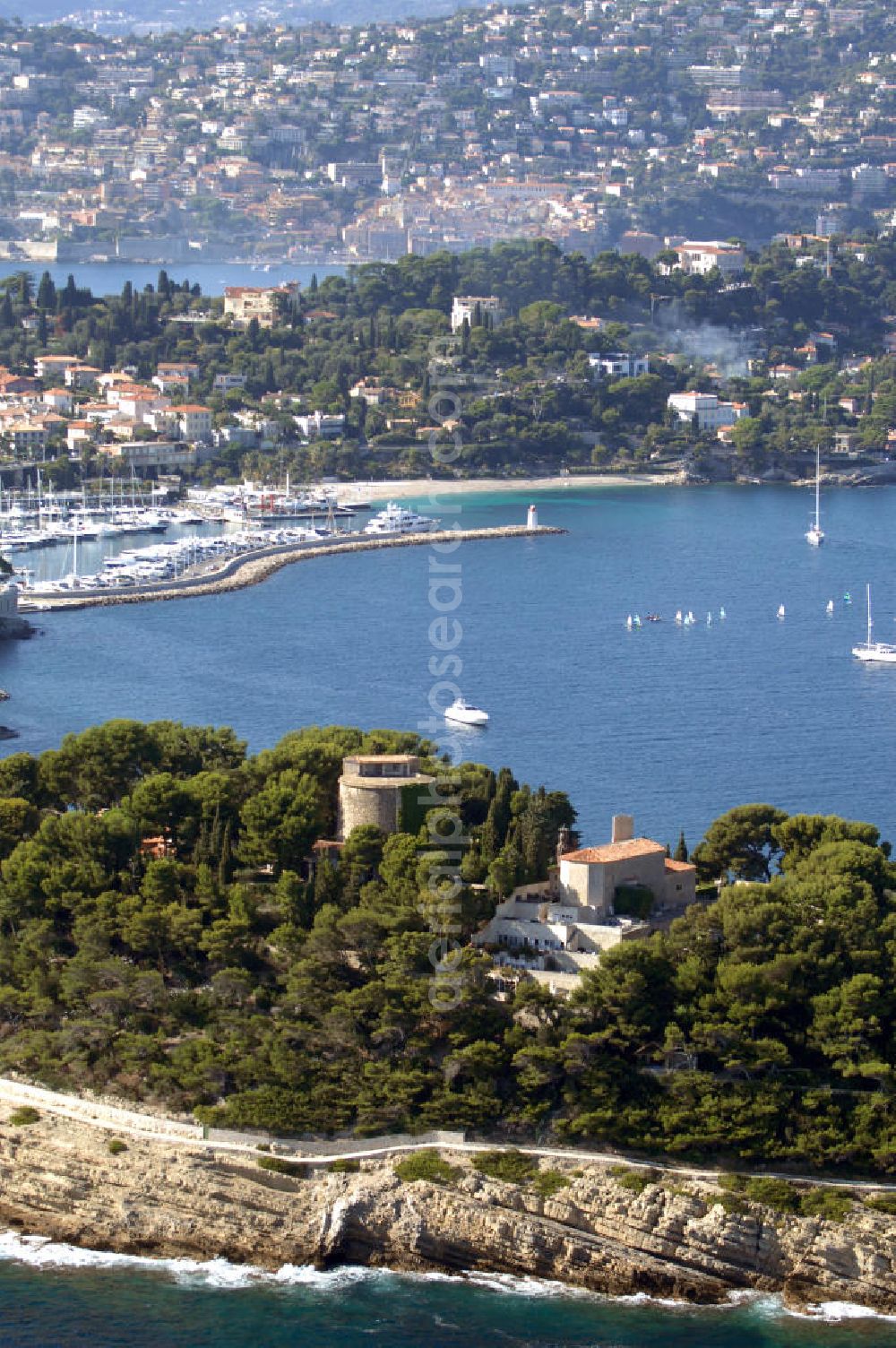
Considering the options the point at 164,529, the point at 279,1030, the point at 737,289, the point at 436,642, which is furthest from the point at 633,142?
the point at 279,1030

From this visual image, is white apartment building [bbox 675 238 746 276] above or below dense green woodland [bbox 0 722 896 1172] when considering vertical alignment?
above

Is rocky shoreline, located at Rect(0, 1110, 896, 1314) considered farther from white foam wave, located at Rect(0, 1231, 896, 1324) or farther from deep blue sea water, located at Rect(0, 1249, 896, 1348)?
deep blue sea water, located at Rect(0, 1249, 896, 1348)

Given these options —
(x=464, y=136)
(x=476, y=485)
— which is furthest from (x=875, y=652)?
(x=464, y=136)

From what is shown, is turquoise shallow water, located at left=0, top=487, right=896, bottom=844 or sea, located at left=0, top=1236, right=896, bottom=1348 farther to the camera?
turquoise shallow water, located at left=0, top=487, right=896, bottom=844

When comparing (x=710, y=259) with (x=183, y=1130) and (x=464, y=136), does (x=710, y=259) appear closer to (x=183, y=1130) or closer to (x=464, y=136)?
(x=464, y=136)

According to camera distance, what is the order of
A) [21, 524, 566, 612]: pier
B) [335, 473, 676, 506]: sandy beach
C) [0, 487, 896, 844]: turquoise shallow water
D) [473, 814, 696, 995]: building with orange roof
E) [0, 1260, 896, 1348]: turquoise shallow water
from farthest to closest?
[335, 473, 676, 506]: sandy beach < [21, 524, 566, 612]: pier < [0, 487, 896, 844]: turquoise shallow water < [473, 814, 696, 995]: building with orange roof < [0, 1260, 896, 1348]: turquoise shallow water

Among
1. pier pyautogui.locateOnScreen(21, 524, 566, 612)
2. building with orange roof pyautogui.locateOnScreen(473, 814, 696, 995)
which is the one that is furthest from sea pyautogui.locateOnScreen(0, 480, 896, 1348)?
building with orange roof pyautogui.locateOnScreen(473, 814, 696, 995)
